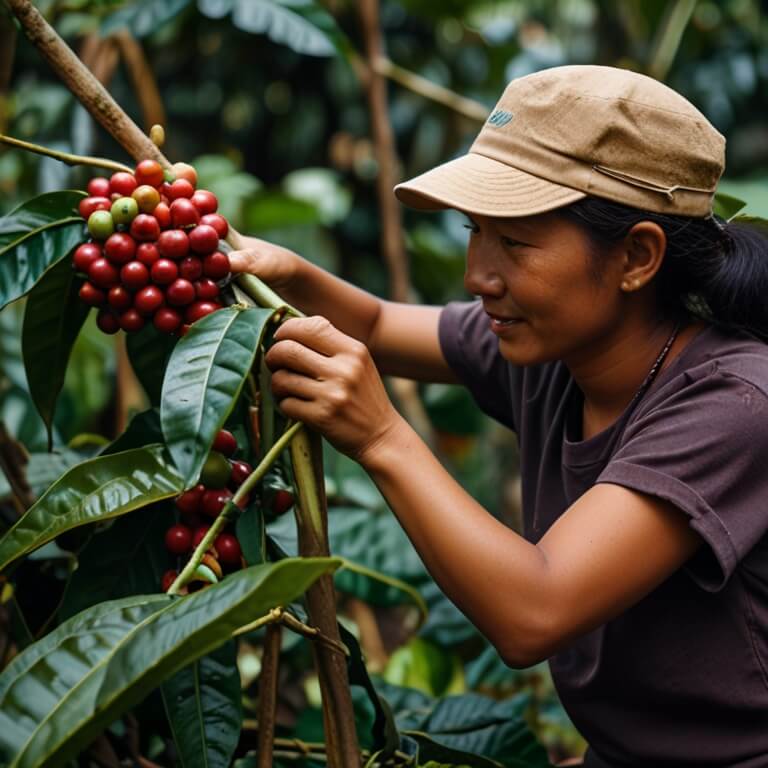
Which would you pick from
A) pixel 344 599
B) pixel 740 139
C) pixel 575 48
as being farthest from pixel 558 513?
pixel 740 139

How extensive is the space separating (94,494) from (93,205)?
0.88ft

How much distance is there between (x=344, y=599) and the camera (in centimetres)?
259

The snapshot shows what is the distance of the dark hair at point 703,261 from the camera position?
110 centimetres

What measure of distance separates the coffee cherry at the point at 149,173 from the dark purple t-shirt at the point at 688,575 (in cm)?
49

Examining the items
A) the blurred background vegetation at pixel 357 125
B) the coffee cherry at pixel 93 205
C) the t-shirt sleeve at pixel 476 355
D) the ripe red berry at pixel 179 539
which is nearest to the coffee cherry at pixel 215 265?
the coffee cherry at pixel 93 205

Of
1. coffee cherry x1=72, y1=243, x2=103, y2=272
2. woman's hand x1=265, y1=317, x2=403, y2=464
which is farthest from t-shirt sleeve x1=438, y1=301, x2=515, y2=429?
coffee cherry x1=72, y1=243, x2=103, y2=272

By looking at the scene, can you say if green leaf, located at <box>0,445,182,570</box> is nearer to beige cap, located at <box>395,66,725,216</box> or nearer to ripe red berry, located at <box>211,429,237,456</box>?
ripe red berry, located at <box>211,429,237,456</box>

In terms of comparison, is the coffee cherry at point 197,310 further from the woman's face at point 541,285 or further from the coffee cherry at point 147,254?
the woman's face at point 541,285

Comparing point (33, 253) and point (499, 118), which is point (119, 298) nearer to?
point (33, 253)

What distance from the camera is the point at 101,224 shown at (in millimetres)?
976

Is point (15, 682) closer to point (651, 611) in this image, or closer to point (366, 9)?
point (651, 611)

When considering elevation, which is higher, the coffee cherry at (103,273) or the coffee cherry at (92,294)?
the coffee cherry at (103,273)

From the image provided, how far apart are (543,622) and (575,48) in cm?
315

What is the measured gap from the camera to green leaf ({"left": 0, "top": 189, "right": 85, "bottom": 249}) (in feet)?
3.26
